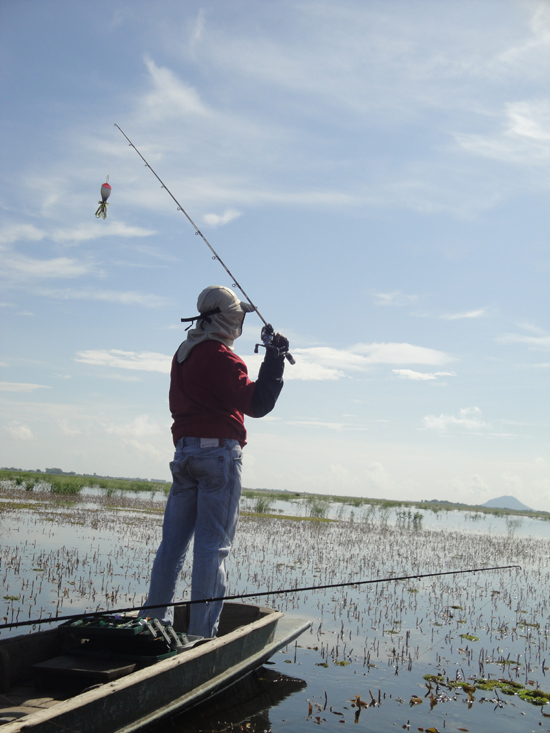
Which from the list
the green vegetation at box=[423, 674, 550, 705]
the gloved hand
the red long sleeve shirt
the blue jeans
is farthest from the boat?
the gloved hand

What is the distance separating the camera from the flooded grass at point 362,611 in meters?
4.77

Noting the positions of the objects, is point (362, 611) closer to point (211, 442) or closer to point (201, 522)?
point (201, 522)

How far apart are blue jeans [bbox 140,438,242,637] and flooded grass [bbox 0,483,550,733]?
800mm

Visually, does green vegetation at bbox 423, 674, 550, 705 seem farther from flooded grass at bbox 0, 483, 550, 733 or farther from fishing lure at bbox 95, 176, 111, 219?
fishing lure at bbox 95, 176, 111, 219

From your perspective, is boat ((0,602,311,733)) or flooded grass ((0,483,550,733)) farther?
flooded grass ((0,483,550,733))

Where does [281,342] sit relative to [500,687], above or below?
above

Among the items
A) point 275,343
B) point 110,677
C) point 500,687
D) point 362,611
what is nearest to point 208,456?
point 275,343

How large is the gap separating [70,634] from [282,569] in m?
7.08

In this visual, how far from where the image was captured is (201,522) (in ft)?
15.1

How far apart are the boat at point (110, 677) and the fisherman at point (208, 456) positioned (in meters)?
0.42

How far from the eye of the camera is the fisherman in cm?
458

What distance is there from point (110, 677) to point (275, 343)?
2.39 m

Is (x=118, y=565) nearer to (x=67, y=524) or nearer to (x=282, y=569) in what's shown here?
(x=282, y=569)

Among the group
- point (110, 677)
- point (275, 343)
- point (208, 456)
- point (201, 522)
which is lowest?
point (110, 677)
